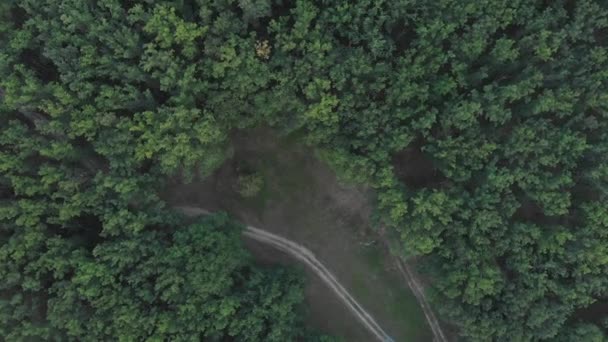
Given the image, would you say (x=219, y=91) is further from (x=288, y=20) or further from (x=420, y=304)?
(x=420, y=304)

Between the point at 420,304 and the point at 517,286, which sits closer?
the point at 517,286

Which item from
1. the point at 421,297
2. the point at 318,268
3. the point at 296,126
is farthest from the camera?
the point at 318,268

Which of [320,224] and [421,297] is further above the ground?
[320,224]

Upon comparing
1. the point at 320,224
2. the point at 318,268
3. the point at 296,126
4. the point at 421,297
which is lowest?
the point at 421,297

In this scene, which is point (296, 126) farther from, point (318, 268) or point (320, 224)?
point (318, 268)

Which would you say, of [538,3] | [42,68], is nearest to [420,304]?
[538,3]

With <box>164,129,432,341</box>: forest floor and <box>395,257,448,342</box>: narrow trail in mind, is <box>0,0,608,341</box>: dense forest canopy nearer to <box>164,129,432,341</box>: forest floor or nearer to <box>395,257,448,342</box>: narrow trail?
<box>395,257,448,342</box>: narrow trail

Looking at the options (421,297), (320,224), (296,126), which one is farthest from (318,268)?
(296,126)
